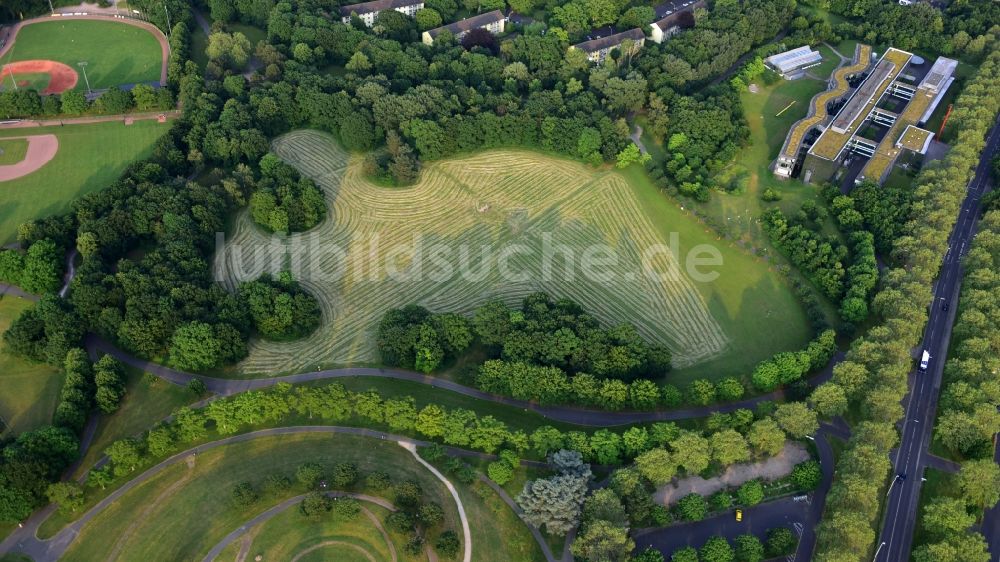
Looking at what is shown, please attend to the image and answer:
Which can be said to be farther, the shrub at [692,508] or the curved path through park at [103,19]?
the curved path through park at [103,19]

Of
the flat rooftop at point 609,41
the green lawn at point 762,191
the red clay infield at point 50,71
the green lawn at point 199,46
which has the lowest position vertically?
the red clay infield at point 50,71

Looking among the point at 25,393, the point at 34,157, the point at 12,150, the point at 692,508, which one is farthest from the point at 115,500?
the point at 12,150

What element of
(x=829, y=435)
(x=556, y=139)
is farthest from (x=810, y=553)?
(x=556, y=139)

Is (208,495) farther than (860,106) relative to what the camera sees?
No

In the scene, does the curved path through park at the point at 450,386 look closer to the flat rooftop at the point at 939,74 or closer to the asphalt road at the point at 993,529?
the asphalt road at the point at 993,529

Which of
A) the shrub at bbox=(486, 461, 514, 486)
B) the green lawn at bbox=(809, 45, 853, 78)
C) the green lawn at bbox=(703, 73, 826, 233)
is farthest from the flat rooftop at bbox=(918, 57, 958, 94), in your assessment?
the shrub at bbox=(486, 461, 514, 486)

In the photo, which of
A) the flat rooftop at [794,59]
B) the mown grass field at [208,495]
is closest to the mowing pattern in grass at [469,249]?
the mown grass field at [208,495]

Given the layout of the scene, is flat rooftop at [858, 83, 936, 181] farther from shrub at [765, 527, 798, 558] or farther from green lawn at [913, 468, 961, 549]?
shrub at [765, 527, 798, 558]

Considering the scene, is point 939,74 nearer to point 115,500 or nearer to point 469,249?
point 469,249
